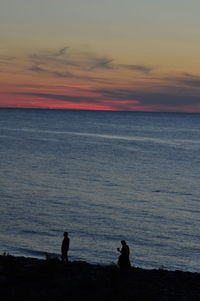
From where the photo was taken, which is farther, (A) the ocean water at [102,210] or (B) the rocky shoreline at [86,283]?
(A) the ocean water at [102,210]

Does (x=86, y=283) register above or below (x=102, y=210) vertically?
below

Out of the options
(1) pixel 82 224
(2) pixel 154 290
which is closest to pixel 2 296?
(2) pixel 154 290

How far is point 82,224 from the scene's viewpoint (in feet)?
137

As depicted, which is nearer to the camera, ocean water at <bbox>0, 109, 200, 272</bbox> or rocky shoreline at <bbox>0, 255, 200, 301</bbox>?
rocky shoreline at <bbox>0, 255, 200, 301</bbox>

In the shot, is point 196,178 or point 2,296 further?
point 196,178

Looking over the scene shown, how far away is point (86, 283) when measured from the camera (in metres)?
18.7

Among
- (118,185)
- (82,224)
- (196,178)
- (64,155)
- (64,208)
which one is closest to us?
(82,224)

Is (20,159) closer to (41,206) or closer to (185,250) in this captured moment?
(41,206)

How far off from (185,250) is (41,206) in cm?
1603

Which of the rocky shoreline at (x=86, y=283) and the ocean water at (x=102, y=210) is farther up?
the ocean water at (x=102, y=210)

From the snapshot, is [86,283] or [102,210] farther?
[102,210]

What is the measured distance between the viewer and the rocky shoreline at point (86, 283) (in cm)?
1669

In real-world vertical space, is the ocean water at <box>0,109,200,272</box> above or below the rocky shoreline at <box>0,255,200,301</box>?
above

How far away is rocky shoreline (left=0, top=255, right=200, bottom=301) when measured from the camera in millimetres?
16688
